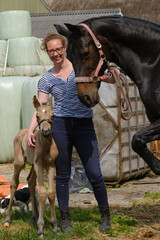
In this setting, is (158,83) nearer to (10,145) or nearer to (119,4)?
(10,145)

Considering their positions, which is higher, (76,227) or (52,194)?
(52,194)

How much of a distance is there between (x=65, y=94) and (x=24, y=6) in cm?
2535

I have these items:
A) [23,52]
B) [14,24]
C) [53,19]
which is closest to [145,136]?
[23,52]

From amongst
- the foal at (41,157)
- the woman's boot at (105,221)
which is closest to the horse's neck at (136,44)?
the foal at (41,157)

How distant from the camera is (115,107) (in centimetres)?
689

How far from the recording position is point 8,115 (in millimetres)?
9078

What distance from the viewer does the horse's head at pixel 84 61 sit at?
3.73m

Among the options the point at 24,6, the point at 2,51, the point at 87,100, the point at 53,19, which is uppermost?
the point at 24,6

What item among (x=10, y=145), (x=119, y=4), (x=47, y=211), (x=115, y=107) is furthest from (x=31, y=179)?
(x=119, y=4)

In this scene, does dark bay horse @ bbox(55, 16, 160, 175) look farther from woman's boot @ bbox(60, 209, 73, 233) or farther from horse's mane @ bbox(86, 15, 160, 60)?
woman's boot @ bbox(60, 209, 73, 233)

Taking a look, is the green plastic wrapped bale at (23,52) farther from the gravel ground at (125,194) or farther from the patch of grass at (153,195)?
the patch of grass at (153,195)

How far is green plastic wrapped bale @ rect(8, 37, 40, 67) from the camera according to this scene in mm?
14016

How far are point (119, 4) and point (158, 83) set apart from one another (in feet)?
106

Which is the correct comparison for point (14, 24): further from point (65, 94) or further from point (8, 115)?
point (65, 94)
